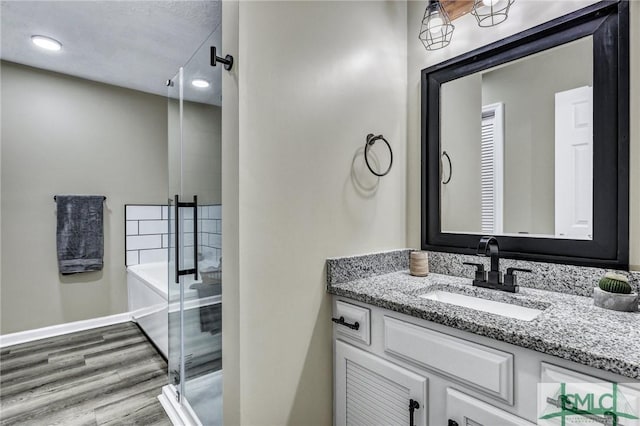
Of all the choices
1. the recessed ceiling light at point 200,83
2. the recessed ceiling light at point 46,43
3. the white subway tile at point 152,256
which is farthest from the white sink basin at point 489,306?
the recessed ceiling light at point 46,43

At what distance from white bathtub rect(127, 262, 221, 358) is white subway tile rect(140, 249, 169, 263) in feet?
0.22

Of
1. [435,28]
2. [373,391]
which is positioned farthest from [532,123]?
[373,391]

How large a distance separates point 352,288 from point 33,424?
1.93 metres

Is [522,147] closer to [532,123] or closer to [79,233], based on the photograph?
[532,123]

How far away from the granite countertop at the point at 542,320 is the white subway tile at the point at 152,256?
2767 millimetres

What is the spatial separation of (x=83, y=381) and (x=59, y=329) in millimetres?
1142

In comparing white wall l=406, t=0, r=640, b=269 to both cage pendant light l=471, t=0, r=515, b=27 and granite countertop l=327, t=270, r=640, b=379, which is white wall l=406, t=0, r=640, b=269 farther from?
granite countertop l=327, t=270, r=640, b=379

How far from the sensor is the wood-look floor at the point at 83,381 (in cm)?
176

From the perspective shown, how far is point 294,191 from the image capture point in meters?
1.28

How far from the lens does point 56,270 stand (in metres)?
2.91

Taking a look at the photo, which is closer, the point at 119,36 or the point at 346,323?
the point at 346,323

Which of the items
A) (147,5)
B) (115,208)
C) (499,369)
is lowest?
(499,369)

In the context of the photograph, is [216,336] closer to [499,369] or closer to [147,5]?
[499,369]

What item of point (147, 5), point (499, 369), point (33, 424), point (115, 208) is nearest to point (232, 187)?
point (499, 369)
